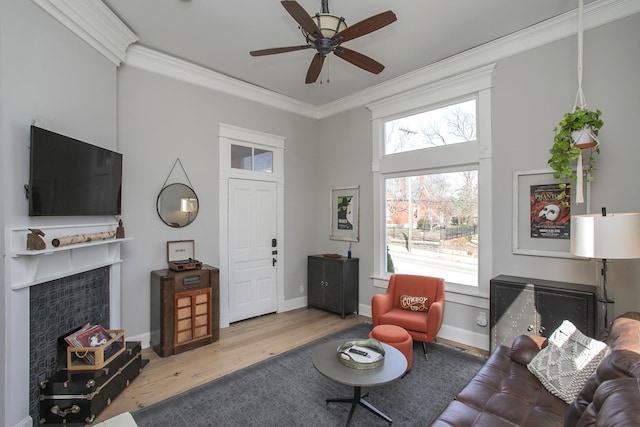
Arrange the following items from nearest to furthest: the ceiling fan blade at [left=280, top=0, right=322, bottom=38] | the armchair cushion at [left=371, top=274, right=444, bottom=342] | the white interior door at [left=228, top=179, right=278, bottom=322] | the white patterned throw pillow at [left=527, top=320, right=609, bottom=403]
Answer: the white patterned throw pillow at [left=527, top=320, right=609, bottom=403] < the ceiling fan blade at [left=280, top=0, right=322, bottom=38] < the armchair cushion at [left=371, top=274, right=444, bottom=342] < the white interior door at [left=228, top=179, right=278, bottom=322]

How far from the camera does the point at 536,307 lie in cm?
290

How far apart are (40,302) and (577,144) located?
4.59 metres

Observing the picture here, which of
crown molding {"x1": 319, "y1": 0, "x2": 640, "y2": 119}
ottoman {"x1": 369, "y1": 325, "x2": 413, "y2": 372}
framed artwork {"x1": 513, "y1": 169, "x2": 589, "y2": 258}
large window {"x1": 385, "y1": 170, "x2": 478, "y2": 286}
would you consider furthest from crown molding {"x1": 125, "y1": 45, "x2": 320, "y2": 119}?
ottoman {"x1": 369, "y1": 325, "x2": 413, "y2": 372}

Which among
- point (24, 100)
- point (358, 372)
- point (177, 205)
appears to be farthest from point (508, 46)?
point (24, 100)

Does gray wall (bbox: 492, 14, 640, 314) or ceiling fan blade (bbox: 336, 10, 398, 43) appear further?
gray wall (bbox: 492, 14, 640, 314)

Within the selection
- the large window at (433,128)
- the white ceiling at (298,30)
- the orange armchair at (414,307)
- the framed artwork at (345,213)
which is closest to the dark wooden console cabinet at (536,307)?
the orange armchair at (414,307)

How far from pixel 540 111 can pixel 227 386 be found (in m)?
4.08

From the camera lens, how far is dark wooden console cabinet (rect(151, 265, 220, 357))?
3361 mm

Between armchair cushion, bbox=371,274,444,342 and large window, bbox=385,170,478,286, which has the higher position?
A: large window, bbox=385,170,478,286

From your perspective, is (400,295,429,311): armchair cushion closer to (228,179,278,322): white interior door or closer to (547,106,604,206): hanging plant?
(547,106,604,206): hanging plant

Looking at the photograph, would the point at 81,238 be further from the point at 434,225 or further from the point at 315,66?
the point at 434,225

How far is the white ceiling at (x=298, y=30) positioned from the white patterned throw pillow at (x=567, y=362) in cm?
285

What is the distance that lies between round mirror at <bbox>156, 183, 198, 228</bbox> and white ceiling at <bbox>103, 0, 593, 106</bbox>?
5.32 ft

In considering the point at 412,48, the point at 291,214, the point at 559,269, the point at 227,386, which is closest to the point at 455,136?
the point at 412,48
